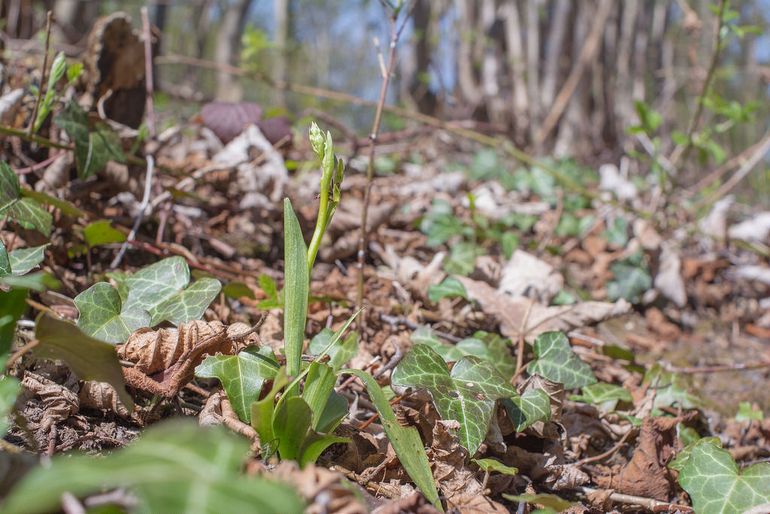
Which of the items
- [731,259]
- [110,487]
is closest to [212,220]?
[110,487]

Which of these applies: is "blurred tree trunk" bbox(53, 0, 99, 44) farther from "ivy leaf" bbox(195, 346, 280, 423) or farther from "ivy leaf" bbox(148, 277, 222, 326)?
"ivy leaf" bbox(195, 346, 280, 423)

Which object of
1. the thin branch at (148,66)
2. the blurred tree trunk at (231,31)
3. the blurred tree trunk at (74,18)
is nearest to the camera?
the thin branch at (148,66)

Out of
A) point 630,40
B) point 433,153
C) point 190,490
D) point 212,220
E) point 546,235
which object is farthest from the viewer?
point 630,40

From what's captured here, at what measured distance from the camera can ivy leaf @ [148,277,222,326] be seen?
1.12 meters

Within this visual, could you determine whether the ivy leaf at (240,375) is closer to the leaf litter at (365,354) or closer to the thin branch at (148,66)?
the leaf litter at (365,354)

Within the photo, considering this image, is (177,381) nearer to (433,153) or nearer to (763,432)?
(763,432)

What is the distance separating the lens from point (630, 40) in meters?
5.32

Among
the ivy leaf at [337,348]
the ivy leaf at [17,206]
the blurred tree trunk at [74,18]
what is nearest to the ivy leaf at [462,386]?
the ivy leaf at [337,348]

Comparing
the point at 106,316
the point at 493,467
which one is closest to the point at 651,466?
the point at 493,467

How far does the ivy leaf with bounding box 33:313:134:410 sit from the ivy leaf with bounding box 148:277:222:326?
0.29 m

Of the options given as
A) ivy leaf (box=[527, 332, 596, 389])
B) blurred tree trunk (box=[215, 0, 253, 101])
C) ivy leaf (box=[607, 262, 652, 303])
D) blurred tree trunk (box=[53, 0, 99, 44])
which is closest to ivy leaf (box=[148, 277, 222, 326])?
ivy leaf (box=[527, 332, 596, 389])

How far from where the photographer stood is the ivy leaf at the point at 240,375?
97 cm

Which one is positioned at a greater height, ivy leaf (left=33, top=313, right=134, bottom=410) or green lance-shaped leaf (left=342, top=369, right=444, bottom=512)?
ivy leaf (left=33, top=313, right=134, bottom=410)

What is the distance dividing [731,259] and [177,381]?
2.55m
